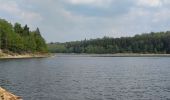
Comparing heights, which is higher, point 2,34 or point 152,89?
point 2,34

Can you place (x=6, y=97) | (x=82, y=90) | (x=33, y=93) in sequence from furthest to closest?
(x=82, y=90), (x=33, y=93), (x=6, y=97)

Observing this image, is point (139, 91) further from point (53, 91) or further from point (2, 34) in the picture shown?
point (2, 34)

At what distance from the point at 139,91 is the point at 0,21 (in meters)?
152

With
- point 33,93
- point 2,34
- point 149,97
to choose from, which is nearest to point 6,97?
point 33,93

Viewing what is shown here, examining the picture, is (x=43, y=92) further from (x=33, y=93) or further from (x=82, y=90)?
(x=82, y=90)

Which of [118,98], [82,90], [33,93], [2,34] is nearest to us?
[118,98]

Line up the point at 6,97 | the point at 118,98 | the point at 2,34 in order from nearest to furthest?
1. the point at 6,97
2. the point at 118,98
3. the point at 2,34

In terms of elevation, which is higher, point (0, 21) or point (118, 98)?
point (0, 21)

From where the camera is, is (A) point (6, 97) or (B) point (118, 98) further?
(B) point (118, 98)

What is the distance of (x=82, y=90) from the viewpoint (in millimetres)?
51250

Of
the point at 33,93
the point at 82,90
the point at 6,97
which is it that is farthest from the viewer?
the point at 82,90

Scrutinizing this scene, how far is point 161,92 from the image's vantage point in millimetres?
49469

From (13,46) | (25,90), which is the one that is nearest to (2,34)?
(13,46)

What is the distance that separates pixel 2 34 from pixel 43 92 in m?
142
